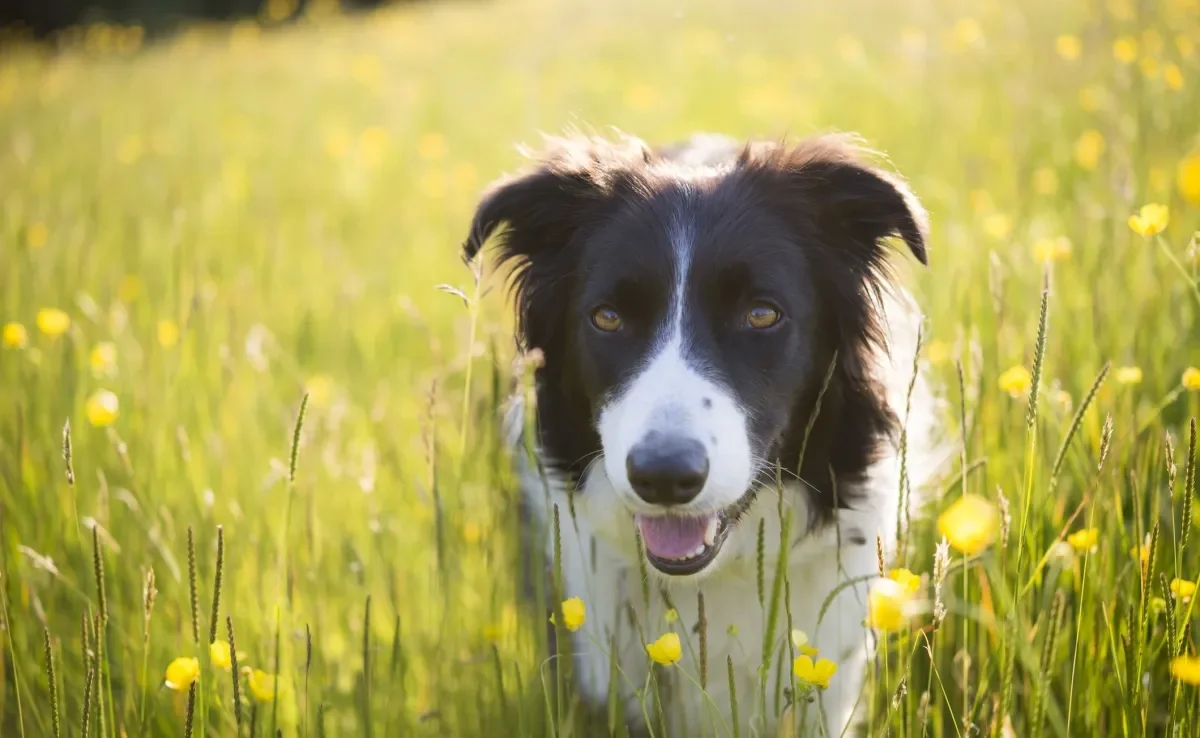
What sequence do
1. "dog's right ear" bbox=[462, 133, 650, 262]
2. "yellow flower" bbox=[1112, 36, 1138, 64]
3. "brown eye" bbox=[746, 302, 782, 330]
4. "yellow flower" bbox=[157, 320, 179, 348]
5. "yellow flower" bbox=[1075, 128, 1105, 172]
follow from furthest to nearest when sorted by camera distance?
"yellow flower" bbox=[1075, 128, 1105, 172], "yellow flower" bbox=[1112, 36, 1138, 64], "yellow flower" bbox=[157, 320, 179, 348], "dog's right ear" bbox=[462, 133, 650, 262], "brown eye" bbox=[746, 302, 782, 330]

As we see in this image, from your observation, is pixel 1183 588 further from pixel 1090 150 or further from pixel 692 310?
pixel 1090 150

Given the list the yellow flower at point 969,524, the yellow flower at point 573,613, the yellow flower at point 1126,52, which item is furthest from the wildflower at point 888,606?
the yellow flower at point 1126,52

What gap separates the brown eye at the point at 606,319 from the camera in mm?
2221

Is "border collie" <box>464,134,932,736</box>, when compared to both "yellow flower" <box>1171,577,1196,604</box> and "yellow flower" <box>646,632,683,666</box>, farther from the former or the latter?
"yellow flower" <box>1171,577,1196,604</box>

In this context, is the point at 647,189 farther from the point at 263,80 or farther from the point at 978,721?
the point at 263,80

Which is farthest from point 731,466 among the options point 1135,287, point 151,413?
point 151,413

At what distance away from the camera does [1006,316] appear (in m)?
2.94

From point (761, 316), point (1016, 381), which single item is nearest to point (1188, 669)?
point (1016, 381)

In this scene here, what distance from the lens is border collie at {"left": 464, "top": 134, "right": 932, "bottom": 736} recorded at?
2094mm

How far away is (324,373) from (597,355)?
7.92 ft

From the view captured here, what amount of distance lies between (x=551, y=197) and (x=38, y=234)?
3651mm

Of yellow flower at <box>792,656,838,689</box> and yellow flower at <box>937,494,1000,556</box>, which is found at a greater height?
yellow flower at <box>937,494,1000,556</box>

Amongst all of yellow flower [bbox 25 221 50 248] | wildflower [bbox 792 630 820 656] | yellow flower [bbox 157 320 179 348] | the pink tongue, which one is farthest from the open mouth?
yellow flower [bbox 25 221 50 248]

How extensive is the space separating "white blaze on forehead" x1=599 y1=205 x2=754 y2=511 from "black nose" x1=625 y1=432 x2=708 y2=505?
18 mm
